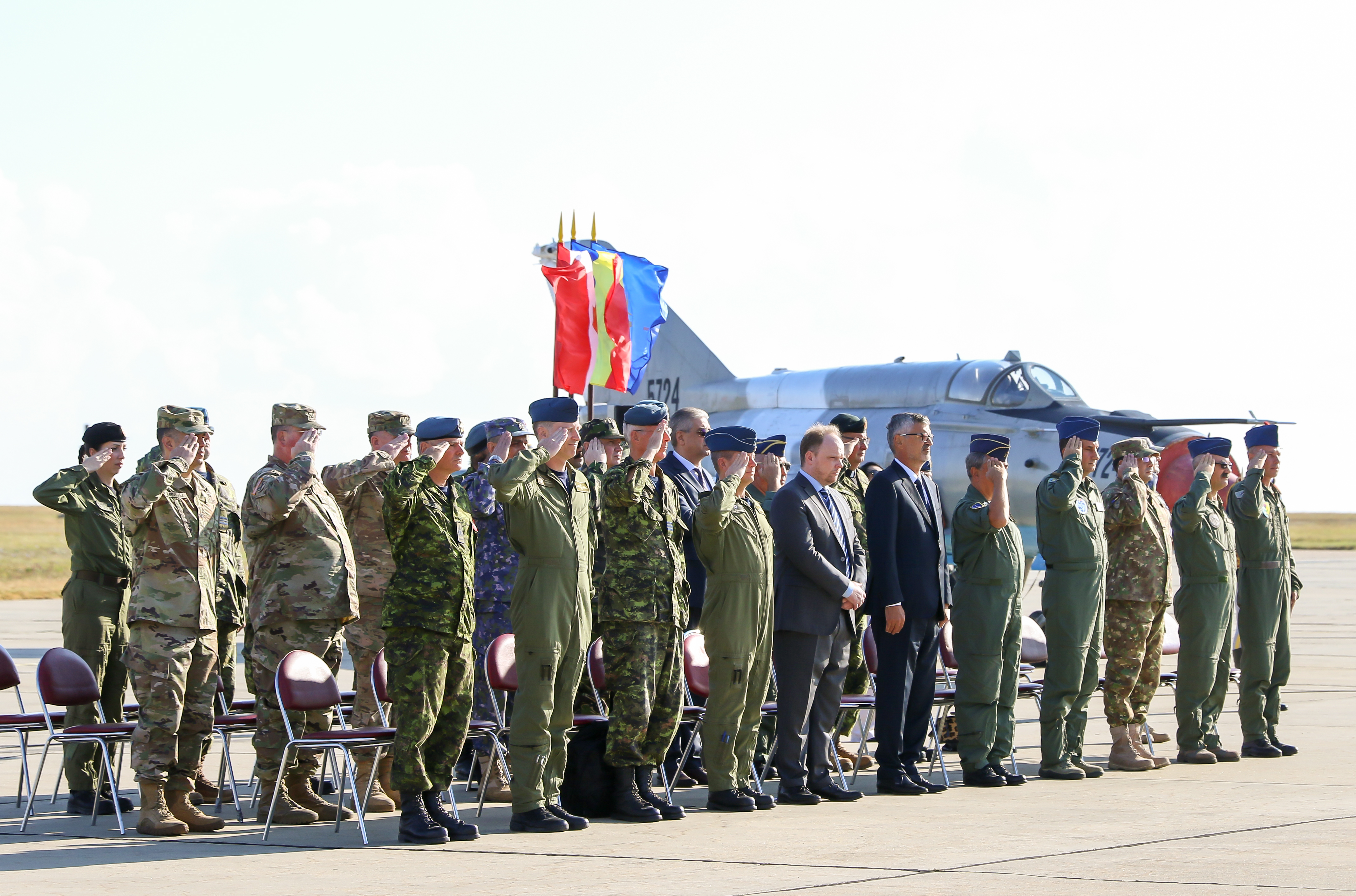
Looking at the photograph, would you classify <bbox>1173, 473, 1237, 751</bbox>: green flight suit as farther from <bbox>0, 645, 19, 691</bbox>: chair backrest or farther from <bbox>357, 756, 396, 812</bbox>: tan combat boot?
<bbox>0, 645, 19, 691</bbox>: chair backrest

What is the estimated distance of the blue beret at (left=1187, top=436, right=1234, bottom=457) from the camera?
967cm

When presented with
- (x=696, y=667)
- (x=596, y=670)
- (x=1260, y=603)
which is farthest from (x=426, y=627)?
(x=1260, y=603)

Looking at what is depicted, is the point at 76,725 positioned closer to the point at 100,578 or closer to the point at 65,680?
the point at 65,680

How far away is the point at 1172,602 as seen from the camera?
388 inches

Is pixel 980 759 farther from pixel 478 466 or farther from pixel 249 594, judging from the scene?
pixel 249 594

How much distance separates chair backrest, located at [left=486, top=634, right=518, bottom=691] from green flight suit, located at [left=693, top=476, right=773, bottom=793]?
957mm

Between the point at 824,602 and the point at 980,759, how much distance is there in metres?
1.49

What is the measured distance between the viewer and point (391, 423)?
298 inches

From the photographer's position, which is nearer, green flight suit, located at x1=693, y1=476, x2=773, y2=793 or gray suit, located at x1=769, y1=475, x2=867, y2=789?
green flight suit, located at x1=693, y1=476, x2=773, y2=793

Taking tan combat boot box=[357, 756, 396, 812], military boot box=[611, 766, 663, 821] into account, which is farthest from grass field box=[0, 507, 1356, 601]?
military boot box=[611, 766, 663, 821]

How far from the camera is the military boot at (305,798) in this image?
7.49m

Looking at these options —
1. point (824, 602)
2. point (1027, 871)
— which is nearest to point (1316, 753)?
point (824, 602)

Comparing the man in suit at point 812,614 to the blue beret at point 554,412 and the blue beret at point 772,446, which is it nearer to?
the blue beret at point 772,446

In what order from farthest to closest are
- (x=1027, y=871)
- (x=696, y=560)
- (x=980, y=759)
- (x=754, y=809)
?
1. (x=696, y=560)
2. (x=980, y=759)
3. (x=754, y=809)
4. (x=1027, y=871)
